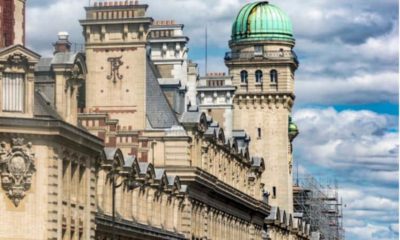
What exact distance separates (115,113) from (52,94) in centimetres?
2910

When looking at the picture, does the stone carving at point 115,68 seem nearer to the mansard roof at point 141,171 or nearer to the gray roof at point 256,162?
the mansard roof at point 141,171

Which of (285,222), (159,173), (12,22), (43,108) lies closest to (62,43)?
(12,22)

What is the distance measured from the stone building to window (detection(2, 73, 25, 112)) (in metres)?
0.04

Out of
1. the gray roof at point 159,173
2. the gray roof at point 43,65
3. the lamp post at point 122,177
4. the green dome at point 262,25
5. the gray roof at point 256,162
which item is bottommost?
the lamp post at point 122,177

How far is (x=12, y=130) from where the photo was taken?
205 ft

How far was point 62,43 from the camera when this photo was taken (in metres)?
81.9

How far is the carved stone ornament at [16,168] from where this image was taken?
62438 mm

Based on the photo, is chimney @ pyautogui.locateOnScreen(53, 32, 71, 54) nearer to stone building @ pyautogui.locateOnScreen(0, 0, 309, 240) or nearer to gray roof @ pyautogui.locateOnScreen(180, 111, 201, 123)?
stone building @ pyautogui.locateOnScreen(0, 0, 309, 240)

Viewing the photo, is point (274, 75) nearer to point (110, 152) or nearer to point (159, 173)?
point (159, 173)

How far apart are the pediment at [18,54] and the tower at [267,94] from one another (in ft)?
310

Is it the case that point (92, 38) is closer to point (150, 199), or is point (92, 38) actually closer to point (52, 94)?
point (150, 199)

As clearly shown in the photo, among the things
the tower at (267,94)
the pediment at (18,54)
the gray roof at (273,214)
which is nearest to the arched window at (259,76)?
the tower at (267,94)

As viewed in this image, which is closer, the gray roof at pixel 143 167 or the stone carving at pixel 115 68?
the gray roof at pixel 143 167

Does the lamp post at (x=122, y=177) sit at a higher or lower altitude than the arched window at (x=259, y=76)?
lower
